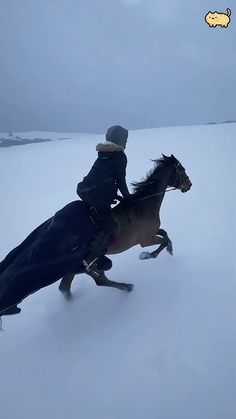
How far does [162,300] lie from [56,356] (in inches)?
44.5

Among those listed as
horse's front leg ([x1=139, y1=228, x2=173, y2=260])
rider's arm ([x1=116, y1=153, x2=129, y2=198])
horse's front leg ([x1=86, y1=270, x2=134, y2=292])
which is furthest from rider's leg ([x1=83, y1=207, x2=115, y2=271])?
horse's front leg ([x1=139, y1=228, x2=173, y2=260])

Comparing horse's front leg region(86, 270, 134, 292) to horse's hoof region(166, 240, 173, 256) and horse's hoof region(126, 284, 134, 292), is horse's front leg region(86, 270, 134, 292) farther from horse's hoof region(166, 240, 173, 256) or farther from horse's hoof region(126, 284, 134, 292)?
horse's hoof region(166, 240, 173, 256)

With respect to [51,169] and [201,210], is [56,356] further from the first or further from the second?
[51,169]

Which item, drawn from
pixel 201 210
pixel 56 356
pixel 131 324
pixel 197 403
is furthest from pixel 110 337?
pixel 201 210

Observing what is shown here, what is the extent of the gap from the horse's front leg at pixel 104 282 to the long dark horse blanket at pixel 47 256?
230 millimetres

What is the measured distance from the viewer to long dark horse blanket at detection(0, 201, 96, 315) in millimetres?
2482

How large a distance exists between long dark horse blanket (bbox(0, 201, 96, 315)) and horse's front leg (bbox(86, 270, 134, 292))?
0.75 feet

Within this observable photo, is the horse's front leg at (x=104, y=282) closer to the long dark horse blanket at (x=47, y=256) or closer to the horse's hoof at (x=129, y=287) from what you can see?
the horse's hoof at (x=129, y=287)

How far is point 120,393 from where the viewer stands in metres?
2.15

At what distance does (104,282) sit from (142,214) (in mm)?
812

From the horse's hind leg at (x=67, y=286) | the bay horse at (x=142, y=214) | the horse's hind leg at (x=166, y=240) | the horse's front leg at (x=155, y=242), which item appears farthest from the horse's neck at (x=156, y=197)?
the horse's hind leg at (x=67, y=286)

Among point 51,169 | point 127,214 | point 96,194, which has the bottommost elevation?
point 51,169

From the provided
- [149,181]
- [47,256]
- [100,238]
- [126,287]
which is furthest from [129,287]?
[149,181]

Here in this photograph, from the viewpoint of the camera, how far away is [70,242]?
8.76 ft
